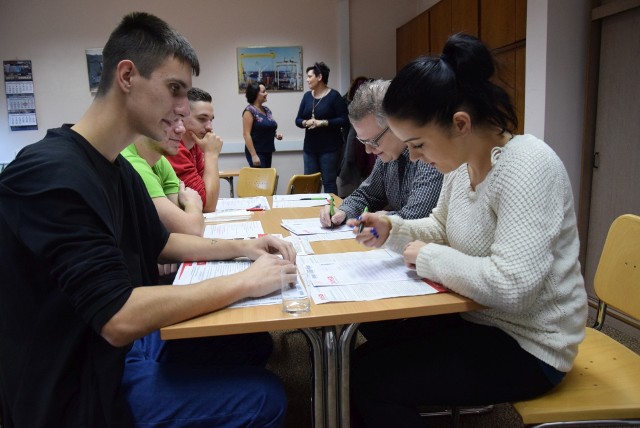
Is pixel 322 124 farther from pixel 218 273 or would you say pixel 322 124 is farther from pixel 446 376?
pixel 446 376

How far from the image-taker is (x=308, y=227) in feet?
6.28

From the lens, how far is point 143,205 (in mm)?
1325

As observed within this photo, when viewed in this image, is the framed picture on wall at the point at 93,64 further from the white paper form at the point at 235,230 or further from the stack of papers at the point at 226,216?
the white paper form at the point at 235,230

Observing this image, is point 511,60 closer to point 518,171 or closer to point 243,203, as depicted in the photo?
point 243,203

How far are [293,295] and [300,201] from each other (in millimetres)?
1547

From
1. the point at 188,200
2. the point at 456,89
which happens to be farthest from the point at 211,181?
the point at 456,89

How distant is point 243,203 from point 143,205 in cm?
137

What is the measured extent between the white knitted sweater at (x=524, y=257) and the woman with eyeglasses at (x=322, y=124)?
162 inches

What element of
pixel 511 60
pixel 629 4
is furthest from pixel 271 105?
pixel 629 4

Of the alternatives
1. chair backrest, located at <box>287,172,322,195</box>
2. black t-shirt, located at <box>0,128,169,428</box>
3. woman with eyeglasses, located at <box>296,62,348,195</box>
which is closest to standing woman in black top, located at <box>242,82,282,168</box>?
woman with eyeglasses, located at <box>296,62,348,195</box>

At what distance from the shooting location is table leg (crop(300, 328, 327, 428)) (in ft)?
3.75

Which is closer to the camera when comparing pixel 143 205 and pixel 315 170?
pixel 143 205

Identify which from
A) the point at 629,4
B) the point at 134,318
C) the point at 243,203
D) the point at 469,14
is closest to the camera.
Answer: the point at 134,318

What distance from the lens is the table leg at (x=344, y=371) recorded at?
114 centimetres
